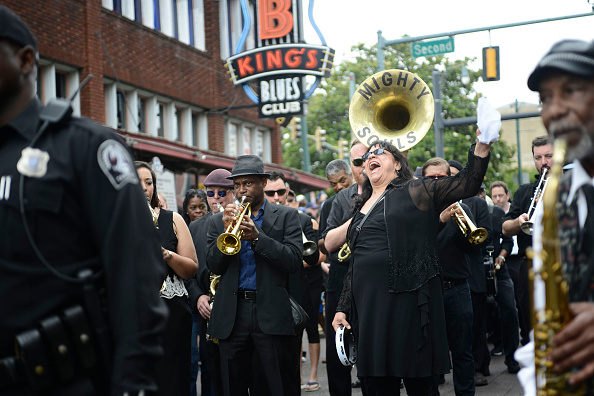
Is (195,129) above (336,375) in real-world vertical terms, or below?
above

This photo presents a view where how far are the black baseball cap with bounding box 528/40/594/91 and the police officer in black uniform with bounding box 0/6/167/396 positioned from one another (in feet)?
4.57

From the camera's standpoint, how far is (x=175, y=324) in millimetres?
6051

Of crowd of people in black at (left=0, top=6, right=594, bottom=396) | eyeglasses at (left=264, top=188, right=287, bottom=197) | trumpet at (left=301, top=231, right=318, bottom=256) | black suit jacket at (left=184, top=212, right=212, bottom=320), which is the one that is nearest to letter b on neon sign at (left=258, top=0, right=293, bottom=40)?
crowd of people in black at (left=0, top=6, right=594, bottom=396)

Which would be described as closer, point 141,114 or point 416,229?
point 416,229

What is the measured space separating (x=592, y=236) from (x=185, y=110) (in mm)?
19636

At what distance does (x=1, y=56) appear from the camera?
268 centimetres

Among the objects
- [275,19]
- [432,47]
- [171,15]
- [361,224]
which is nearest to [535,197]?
[361,224]

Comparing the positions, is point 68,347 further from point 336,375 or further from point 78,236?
point 336,375

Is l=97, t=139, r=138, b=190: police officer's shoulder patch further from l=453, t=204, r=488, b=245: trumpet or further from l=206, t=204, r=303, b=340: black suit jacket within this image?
l=453, t=204, r=488, b=245: trumpet

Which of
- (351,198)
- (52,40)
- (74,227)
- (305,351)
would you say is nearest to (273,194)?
(351,198)

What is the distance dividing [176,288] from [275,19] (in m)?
15.7

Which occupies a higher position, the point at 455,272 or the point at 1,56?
the point at 1,56

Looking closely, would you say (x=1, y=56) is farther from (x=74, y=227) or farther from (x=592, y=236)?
(x=592, y=236)

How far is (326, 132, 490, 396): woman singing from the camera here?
18.1 feet
